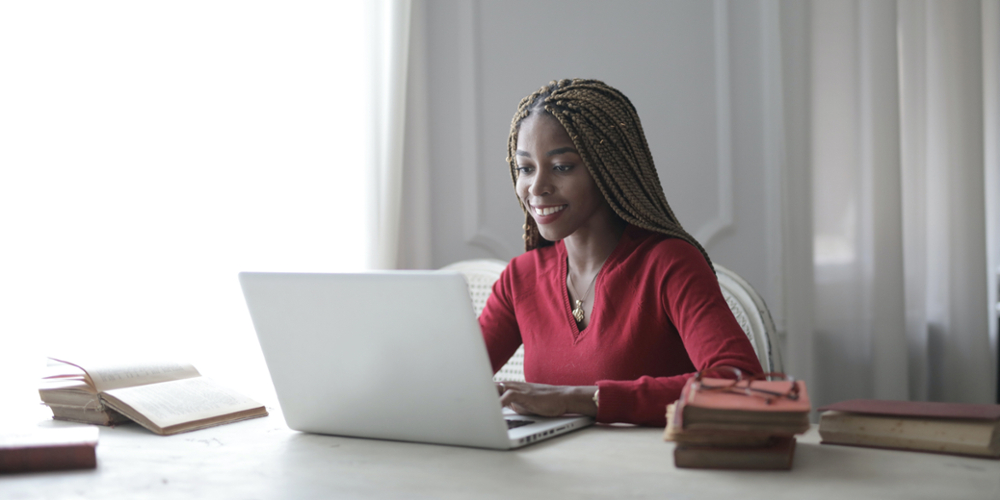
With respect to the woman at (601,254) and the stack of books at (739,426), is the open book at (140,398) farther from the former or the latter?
the stack of books at (739,426)

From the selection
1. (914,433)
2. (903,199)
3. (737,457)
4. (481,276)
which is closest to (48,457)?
(737,457)

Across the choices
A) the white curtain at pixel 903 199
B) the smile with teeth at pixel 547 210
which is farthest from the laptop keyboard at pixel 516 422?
the white curtain at pixel 903 199

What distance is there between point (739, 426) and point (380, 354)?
41cm

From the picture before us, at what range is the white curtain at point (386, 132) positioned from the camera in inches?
92.4

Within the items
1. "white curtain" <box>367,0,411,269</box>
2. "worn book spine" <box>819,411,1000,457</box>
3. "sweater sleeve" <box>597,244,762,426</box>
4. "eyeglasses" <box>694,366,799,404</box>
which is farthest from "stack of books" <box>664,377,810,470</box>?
"white curtain" <box>367,0,411,269</box>

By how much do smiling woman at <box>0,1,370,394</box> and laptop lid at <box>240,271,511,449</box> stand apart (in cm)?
94

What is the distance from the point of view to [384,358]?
3.02ft

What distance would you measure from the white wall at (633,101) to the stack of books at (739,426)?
1.40 meters

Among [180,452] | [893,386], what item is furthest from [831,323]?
[180,452]

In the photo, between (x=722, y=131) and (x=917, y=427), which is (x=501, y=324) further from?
(x=722, y=131)

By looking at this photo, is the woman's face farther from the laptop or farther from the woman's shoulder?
the laptop

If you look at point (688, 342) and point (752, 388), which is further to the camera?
point (688, 342)

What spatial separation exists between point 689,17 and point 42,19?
5.47 feet

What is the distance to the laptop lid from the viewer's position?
0.87 meters
